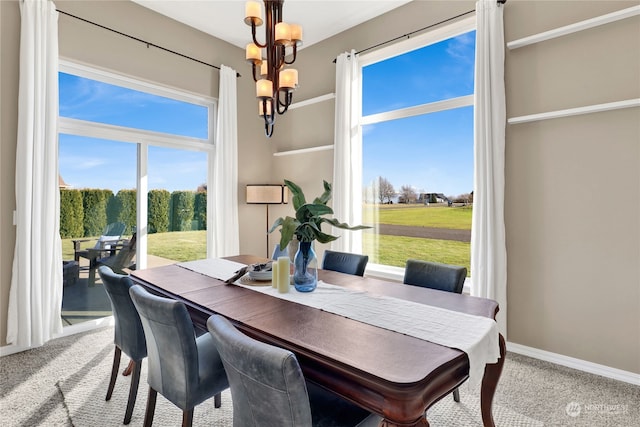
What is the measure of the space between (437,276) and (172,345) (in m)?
1.57

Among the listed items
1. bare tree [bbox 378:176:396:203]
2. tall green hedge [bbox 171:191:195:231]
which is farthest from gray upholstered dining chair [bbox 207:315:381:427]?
tall green hedge [bbox 171:191:195:231]

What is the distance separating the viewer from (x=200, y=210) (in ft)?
14.2

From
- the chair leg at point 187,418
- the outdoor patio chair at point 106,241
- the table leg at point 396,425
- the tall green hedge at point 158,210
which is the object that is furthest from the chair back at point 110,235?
the table leg at point 396,425

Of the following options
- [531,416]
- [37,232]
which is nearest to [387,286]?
[531,416]

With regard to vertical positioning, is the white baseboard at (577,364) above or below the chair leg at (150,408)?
below

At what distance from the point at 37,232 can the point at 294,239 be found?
2381mm

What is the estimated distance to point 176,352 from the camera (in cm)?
149

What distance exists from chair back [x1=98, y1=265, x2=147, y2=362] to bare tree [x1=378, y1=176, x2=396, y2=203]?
9.14ft

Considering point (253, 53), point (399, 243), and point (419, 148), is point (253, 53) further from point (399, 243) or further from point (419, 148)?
point (399, 243)

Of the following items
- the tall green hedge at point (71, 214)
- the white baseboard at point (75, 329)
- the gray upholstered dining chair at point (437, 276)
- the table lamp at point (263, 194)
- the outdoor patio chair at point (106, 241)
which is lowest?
the white baseboard at point (75, 329)

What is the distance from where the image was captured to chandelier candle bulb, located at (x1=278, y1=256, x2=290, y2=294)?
77.0 inches

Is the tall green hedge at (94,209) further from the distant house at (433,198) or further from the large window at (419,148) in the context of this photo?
the distant house at (433,198)

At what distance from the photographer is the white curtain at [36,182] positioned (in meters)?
2.78

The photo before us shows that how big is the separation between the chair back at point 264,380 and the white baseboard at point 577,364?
99.3 inches
